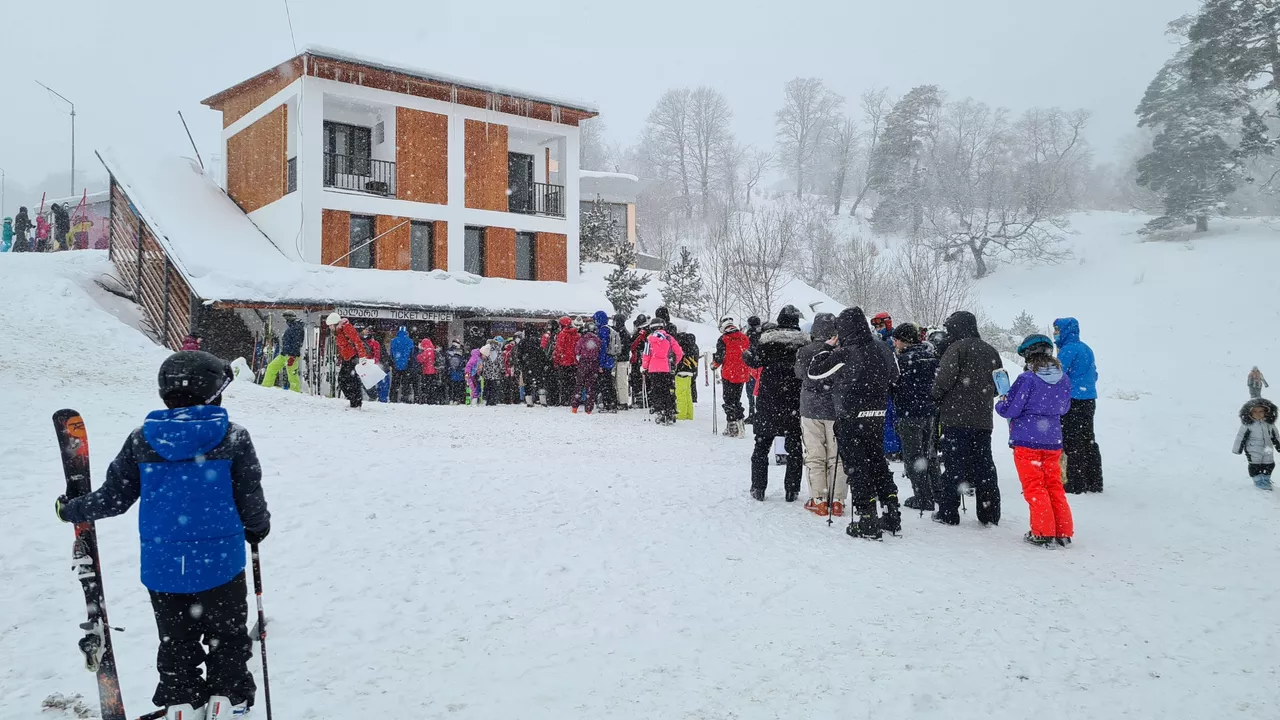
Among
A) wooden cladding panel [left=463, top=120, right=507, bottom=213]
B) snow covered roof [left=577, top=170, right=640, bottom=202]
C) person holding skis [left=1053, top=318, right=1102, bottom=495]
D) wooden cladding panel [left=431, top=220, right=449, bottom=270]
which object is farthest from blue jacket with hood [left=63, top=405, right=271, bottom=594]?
snow covered roof [left=577, top=170, right=640, bottom=202]

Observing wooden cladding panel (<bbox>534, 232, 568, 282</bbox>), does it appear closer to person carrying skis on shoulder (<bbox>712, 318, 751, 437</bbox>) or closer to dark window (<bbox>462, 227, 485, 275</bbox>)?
dark window (<bbox>462, 227, 485, 275</bbox>)

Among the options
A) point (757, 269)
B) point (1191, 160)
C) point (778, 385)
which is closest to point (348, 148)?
point (757, 269)

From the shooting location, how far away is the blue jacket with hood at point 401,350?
52.6 ft

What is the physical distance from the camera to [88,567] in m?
3.11

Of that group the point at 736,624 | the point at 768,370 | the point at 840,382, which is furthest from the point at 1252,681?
the point at 768,370

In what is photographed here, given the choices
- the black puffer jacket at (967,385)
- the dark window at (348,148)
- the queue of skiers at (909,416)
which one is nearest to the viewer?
the queue of skiers at (909,416)

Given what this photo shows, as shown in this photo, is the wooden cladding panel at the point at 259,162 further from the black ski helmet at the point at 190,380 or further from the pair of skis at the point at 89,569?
the black ski helmet at the point at 190,380

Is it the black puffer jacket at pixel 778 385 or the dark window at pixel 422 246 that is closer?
the black puffer jacket at pixel 778 385

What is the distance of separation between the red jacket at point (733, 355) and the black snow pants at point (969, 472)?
4730mm

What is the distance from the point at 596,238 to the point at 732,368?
25892 millimetres

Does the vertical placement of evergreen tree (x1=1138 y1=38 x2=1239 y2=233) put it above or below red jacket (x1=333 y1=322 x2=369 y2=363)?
above

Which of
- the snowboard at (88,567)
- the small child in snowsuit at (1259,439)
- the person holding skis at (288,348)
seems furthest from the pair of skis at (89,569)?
the person holding skis at (288,348)

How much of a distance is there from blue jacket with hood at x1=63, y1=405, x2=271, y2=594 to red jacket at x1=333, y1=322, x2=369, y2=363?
9.18 meters

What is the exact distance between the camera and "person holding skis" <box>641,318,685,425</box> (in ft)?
42.5
